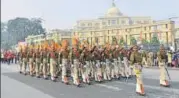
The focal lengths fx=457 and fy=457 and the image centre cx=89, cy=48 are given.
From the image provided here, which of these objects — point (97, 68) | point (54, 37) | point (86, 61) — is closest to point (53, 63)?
point (97, 68)

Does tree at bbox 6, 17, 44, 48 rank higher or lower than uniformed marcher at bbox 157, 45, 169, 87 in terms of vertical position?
higher

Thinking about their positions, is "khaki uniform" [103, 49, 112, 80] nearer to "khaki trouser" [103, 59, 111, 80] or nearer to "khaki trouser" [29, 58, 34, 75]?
"khaki trouser" [103, 59, 111, 80]

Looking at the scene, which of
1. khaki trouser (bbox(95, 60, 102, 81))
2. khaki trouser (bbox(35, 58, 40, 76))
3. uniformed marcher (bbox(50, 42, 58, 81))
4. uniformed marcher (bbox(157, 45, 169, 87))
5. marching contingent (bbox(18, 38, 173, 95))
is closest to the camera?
uniformed marcher (bbox(157, 45, 169, 87))

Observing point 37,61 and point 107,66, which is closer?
point 107,66

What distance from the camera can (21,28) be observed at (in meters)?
130

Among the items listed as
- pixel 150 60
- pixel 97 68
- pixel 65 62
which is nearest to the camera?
pixel 97 68

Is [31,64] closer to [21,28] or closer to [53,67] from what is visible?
[53,67]

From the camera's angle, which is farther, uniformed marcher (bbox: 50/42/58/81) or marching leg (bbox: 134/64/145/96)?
uniformed marcher (bbox: 50/42/58/81)

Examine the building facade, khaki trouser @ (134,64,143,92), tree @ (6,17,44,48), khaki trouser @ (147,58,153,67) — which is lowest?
khaki trouser @ (147,58,153,67)

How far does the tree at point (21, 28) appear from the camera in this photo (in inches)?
4564

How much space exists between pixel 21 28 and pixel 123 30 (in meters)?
33.1

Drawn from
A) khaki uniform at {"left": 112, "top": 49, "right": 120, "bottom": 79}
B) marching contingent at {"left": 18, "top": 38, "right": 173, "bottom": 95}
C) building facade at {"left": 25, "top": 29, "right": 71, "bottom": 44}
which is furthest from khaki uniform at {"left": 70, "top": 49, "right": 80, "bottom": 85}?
building facade at {"left": 25, "top": 29, "right": 71, "bottom": 44}

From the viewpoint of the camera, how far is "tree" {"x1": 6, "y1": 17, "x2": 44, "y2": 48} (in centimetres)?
11594

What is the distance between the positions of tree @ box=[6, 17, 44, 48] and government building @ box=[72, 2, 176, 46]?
10.1 metres
